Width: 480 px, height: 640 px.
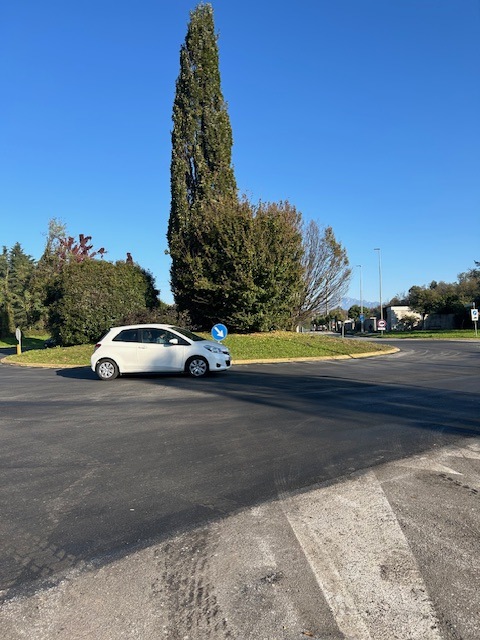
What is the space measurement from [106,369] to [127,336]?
1.12 m

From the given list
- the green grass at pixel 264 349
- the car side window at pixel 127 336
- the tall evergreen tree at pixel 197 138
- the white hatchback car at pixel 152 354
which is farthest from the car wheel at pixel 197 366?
the tall evergreen tree at pixel 197 138

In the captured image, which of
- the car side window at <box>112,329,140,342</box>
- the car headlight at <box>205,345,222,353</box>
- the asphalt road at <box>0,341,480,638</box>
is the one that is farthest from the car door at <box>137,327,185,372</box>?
the asphalt road at <box>0,341,480,638</box>

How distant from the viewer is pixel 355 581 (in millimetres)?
3033

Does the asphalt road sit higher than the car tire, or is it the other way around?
the car tire

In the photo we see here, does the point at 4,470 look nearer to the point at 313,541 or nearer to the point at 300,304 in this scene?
the point at 313,541

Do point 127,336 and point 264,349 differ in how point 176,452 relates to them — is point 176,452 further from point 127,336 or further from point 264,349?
point 264,349

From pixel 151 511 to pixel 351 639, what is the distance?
83.8 inches

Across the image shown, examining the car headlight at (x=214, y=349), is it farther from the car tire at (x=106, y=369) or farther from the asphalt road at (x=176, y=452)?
the car tire at (x=106, y=369)

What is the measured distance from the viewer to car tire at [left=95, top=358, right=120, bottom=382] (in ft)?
45.5

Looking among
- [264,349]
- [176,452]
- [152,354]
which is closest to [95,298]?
[264,349]

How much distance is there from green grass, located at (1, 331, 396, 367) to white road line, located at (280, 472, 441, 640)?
15456 millimetres

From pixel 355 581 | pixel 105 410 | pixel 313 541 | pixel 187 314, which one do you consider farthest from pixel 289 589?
pixel 187 314

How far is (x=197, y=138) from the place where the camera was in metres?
27.6

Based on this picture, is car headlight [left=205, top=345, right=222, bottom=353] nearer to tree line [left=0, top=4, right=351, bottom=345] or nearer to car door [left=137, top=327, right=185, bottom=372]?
car door [left=137, top=327, right=185, bottom=372]
